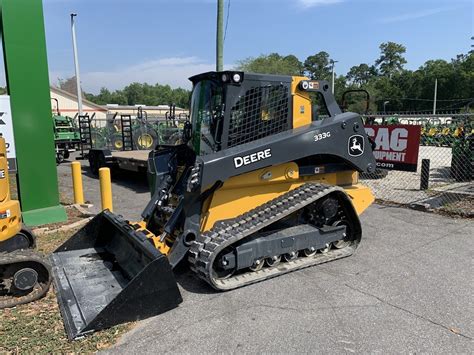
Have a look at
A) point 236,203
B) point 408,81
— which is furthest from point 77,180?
point 408,81

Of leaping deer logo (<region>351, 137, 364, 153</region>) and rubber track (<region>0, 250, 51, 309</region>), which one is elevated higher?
leaping deer logo (<region>351, 137, 364, 153</region>)

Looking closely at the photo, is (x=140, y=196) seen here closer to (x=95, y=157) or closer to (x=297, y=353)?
(x=95, y=157)

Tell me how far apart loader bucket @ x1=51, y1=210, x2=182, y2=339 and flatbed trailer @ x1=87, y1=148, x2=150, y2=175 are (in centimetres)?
520

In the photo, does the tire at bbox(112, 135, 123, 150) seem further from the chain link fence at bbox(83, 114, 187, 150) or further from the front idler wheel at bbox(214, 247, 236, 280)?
the front idler wheel at bbox(214, 247, 236, 280)

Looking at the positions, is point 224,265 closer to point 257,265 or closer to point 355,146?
point 257,265

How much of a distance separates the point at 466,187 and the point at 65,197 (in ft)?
33.4

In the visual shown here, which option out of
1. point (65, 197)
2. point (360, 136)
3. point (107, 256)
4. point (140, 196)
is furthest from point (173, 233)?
point (65, 197)

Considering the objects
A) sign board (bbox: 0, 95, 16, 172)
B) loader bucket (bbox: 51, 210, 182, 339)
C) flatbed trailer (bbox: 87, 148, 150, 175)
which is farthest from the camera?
flatbed trailer (bbox: 87, 148, 150, 175)

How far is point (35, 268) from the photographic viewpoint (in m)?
4.07

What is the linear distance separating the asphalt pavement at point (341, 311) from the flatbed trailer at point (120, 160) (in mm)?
6351

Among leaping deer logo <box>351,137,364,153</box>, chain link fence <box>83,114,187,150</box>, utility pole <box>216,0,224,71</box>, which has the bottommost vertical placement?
chain link fence <box>83,114,187,150</box>

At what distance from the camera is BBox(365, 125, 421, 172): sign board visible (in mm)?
7379

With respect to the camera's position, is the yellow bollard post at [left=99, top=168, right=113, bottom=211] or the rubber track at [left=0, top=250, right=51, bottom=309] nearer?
the rubber track at [left=0, top=250, right=51, bottom=309]

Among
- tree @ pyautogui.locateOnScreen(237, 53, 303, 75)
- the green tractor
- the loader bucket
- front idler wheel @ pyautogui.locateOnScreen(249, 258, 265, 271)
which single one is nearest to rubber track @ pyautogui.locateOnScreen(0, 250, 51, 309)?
the loader bucket
